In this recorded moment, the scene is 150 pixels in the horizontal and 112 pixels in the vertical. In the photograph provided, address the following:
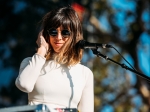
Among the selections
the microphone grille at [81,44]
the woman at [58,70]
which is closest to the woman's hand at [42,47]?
the woman at [58,70]

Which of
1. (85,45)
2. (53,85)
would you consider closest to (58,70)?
(53,85)

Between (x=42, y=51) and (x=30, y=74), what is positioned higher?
(x=42, y=51)

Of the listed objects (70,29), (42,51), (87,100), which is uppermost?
(70,29)

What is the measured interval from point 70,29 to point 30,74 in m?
0.38

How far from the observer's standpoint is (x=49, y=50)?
3125 mm

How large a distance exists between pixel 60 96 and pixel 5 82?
→ 11188 millimetres

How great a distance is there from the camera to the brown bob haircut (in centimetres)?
309

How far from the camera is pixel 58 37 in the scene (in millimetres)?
3061

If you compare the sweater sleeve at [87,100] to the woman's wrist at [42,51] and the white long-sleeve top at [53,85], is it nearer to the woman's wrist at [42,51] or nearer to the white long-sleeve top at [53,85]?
the white long-sleeve top at [53,85]

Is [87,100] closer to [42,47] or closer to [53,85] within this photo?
[53,85]

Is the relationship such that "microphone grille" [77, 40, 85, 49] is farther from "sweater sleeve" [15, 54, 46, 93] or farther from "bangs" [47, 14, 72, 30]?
"sweater sleeve" [15, 54, 46, 93]

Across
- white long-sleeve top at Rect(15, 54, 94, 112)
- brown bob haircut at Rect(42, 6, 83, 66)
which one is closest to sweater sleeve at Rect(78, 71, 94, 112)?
white long-sleeve top at Rect(15, 54, 94, 112)

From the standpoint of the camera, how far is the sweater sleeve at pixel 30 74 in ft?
9.62

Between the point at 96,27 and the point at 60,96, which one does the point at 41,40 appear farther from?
the point at 96,27
